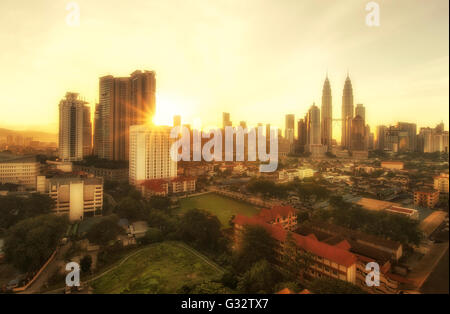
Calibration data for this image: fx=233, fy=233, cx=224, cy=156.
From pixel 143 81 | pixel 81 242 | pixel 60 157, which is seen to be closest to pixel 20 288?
pixel 81 242

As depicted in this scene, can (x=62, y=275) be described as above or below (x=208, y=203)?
below

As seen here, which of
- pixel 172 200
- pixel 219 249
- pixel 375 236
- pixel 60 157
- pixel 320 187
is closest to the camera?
pixel 375 236

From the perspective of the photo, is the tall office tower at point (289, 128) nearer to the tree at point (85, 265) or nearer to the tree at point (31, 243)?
the tree at point (85, 265)

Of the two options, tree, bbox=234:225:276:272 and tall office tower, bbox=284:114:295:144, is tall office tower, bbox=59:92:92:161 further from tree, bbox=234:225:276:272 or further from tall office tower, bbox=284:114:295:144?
tree, bbox=234:225:276:272

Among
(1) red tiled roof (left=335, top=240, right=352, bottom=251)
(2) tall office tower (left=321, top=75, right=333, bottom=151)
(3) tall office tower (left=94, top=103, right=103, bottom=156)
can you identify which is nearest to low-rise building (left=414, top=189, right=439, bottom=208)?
(1) red tiled roof (left=335, top=240, right=352, bottom=251)

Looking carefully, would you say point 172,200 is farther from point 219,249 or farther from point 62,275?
point 62,275

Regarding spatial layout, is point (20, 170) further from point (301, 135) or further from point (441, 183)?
point (441, 183)
